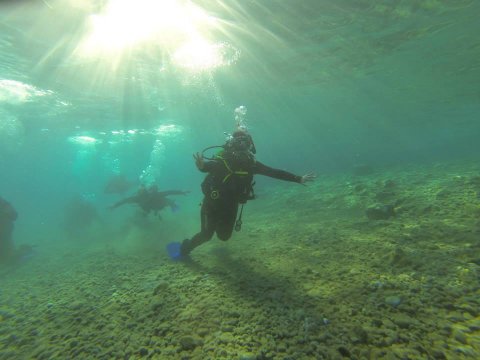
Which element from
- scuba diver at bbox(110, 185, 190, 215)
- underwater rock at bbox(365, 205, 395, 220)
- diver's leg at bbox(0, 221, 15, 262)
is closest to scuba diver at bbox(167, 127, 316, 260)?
underwater rock at bbox(365, 205, 395, 220)

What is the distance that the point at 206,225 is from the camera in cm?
609

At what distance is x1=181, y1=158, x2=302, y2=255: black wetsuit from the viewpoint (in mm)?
5371

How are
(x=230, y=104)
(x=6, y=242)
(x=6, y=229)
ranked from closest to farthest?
1. (x=6, y=242)
2. (x=6, y=229)
3. (x=230, y=104)

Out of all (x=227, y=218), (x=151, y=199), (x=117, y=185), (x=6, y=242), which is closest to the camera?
(x=227, y=218)

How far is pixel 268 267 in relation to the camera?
16.4ft

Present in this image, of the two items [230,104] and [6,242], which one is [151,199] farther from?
[230,104]

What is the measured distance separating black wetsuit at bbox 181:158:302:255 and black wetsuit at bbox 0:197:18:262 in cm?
1290

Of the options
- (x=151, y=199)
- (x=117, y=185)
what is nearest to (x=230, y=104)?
(x=117, y=185)

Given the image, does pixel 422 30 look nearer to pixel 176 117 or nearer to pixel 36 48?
pixel 36 48

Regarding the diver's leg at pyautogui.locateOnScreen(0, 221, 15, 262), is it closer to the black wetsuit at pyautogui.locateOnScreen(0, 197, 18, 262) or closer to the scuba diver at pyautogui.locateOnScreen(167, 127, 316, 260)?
the black wetsuit at pyautogui.locateOnScreen(0, 197, 18, 262)

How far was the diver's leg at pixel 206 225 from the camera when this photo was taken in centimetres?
573

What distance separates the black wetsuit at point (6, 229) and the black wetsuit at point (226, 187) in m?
12.9

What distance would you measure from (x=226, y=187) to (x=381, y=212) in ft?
16.2

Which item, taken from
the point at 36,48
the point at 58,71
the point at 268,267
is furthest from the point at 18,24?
the point at 268,267
